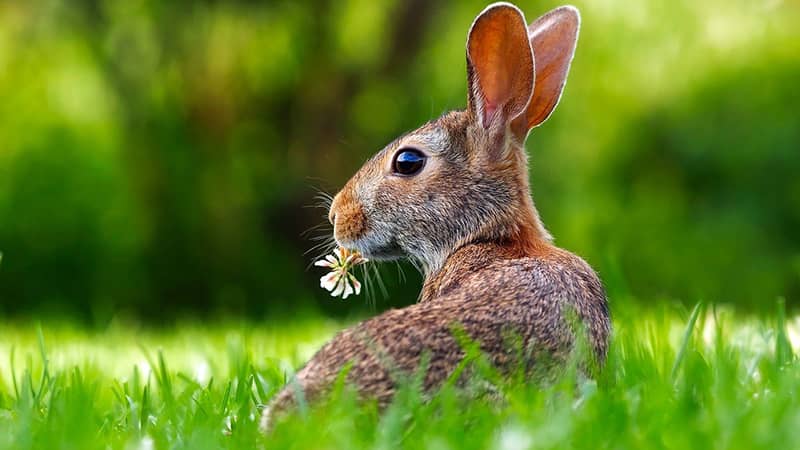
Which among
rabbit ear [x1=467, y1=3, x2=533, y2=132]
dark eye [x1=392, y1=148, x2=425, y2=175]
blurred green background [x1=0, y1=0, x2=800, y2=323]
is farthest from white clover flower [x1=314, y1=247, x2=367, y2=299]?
blurred green background [x1=0, y1=0, x2=800, y2=323]

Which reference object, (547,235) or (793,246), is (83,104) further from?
(547,235)

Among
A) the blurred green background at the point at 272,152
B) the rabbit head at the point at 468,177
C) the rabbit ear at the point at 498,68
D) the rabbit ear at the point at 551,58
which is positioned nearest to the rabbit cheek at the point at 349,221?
the rabbit head at the point at 468,177

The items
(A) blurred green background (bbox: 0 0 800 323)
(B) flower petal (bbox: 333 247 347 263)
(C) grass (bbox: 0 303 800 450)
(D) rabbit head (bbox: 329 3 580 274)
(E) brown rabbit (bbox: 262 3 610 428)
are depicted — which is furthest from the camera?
(A) blurred green background (bbox: 0 0 800 323)

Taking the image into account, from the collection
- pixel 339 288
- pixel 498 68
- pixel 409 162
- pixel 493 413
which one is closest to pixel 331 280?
pixel 339 288

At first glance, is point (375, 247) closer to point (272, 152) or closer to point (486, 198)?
point (486, 198)

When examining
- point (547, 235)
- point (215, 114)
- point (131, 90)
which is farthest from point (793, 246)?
point (547, 235)

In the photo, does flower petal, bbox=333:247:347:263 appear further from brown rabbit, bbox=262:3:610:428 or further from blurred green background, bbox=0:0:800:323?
blurred green background, bbox=0:0:800:323

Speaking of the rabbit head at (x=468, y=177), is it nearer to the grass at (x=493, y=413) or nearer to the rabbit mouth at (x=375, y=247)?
the rabbit mouth at (x=375, y=247)
